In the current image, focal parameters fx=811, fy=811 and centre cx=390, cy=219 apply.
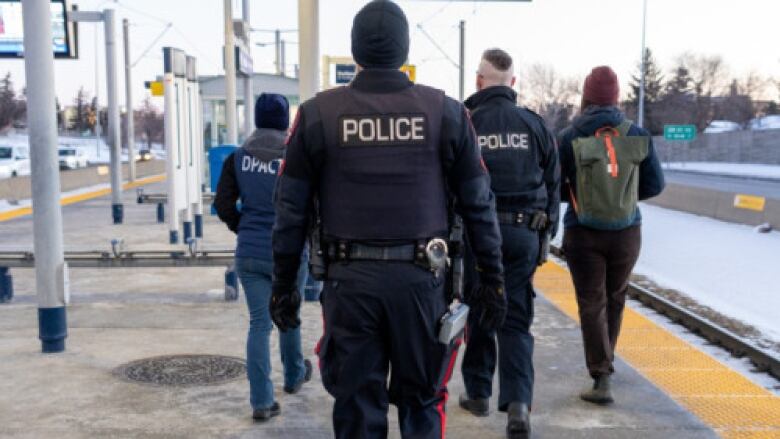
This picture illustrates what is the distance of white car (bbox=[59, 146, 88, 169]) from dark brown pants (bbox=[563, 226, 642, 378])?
155ft

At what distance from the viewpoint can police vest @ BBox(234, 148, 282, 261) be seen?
4535mm

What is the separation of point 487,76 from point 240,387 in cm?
253

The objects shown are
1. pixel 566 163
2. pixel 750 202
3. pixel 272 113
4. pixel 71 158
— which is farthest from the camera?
pixel 71 158

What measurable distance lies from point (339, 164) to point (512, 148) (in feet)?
5.44

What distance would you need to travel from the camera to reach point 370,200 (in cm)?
288

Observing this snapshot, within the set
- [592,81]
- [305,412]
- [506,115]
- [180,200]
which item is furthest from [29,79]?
[180,200]

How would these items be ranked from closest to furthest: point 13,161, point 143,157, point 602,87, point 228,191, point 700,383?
Answer: point 228,191
point 602,87
point 700,383
point 13,161
point 143,157

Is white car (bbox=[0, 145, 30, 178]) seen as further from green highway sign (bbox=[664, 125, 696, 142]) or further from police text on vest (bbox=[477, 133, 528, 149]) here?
police text on vest (bbox=[477, 133, 528, 149])

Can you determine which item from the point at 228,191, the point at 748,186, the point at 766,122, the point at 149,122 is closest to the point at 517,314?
the point at 228,191

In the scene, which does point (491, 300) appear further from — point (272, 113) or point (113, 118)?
point (113, 118)

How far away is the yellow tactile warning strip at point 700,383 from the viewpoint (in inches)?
181

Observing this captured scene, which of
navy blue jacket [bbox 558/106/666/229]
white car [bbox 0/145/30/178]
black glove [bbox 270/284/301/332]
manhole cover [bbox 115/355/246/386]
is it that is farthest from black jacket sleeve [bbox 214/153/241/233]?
white car [bbox 0/145/30/178]

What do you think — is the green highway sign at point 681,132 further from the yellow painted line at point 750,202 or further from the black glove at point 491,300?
the black glove at point 491,300

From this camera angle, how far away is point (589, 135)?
491cm
